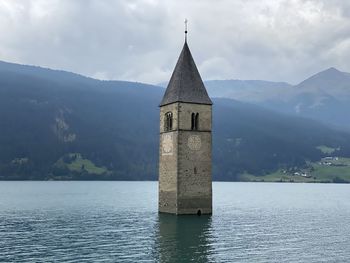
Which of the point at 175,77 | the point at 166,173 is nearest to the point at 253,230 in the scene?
the point at 166,173

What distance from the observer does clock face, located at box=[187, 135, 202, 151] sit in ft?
222

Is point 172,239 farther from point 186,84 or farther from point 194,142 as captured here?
point 186,84

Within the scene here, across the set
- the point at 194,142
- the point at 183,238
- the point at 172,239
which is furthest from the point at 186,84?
the point at 172,239

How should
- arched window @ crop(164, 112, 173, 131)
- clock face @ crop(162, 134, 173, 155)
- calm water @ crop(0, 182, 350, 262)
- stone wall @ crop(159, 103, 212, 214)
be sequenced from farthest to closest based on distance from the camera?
arched window @ crop(164, 112, 173, 131), clock face @ crop(162, 134, 173, 155), stone wall @ crop(159, 103, 212, 214), calm water @ crop(0, 182, 350, 262)

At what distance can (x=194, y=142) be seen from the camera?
6794 cm

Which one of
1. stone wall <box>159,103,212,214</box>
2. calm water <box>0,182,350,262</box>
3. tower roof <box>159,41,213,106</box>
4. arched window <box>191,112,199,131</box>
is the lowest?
calm water <box>0,182,350,262</box>

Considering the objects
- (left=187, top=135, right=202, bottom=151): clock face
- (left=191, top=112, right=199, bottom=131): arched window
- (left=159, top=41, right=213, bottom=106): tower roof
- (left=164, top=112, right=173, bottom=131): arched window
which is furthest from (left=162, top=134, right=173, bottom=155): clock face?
(left=159, top=41, right=213, bottom=106): tower roof

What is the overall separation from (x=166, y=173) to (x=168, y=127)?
638 cm

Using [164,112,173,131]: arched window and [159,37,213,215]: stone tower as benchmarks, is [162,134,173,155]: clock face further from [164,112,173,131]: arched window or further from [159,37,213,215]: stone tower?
[164,112,173,131]: arched window

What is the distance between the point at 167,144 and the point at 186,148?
3.68m

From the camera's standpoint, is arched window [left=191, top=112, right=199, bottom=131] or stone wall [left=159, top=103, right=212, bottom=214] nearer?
stone wall [left=159, top=103, right=212, bottom=214]

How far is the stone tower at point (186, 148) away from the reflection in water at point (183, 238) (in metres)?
2.32

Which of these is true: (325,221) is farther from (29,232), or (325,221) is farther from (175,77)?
(29,232)

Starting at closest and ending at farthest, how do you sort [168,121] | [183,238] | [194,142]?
[183,238]
[194,142]
[168,121]
